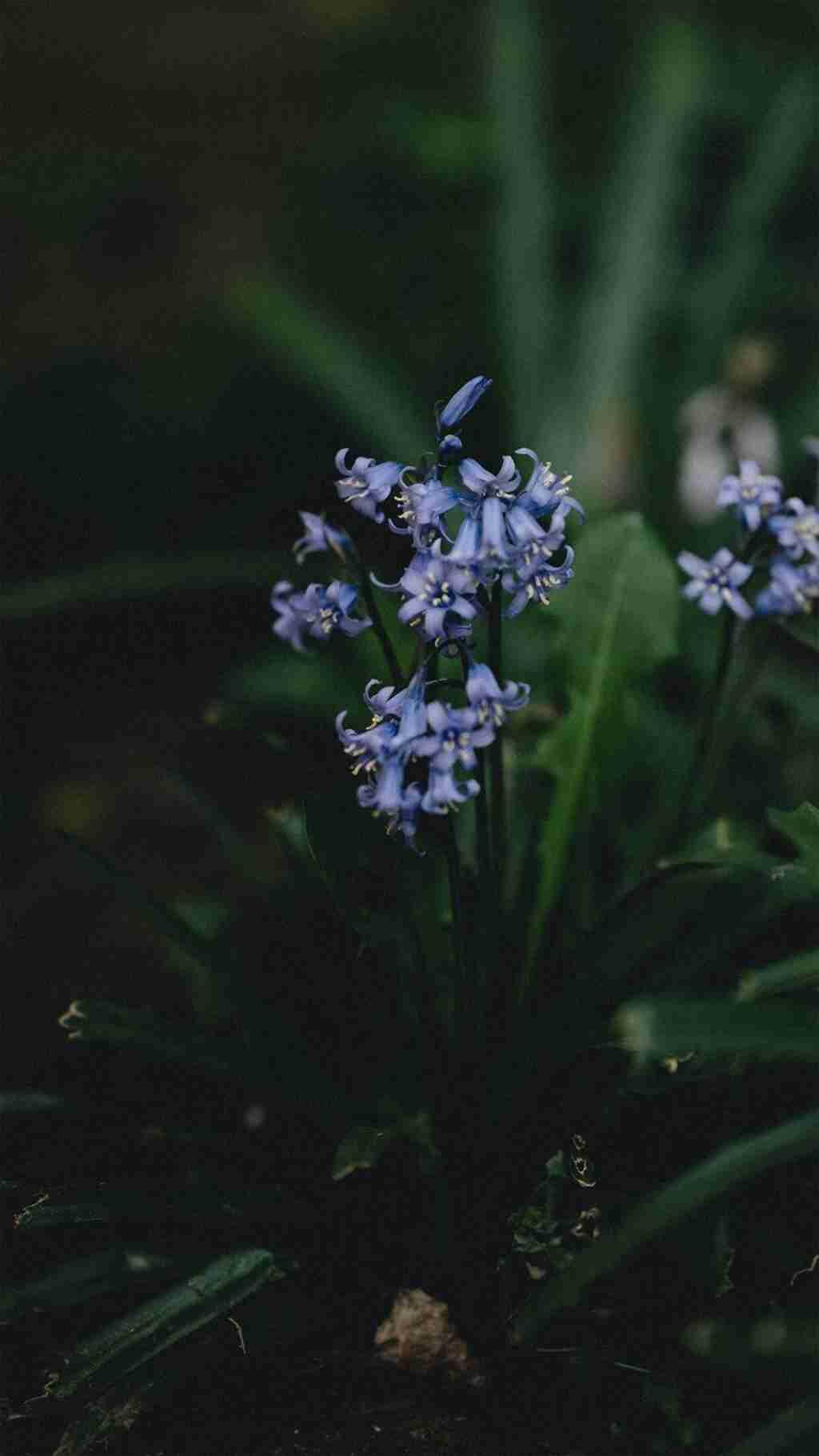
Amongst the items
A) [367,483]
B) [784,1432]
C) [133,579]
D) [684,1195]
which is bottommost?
[784,1432]

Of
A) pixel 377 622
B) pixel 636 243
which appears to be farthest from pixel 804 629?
pixel 636 243

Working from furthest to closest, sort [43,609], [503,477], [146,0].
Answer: [146,0], [43,609], [503,477]

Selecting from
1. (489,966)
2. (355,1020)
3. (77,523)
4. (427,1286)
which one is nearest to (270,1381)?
(427,1286)

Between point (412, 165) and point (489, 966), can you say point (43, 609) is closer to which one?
point (489, 966)

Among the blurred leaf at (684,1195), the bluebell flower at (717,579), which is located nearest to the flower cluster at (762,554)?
the bluebell flower at (717,579)

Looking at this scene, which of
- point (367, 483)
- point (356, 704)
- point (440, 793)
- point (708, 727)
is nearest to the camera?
point (440, 793)

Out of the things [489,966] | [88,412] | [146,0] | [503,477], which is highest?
[146,0]

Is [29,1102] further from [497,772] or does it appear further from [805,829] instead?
[805,829]
